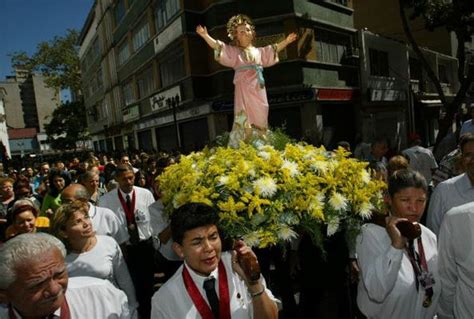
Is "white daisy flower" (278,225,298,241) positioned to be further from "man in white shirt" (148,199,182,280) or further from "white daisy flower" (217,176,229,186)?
"man in white shirt" (148,199,182,280)

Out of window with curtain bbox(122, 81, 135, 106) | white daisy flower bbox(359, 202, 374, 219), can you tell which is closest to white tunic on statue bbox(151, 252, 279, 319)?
white daisy flower bbox(359, 202, 374, 219)

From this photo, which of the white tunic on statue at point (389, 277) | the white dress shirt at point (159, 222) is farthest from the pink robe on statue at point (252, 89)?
the white tunic on statue at point (389, 277)

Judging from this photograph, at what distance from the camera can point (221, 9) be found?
16.9 metres

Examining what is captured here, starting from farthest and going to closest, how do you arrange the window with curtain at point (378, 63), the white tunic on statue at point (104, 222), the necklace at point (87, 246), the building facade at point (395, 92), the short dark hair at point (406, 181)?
the window with curtain at point (378, 63), the building facade at point (395, 92), the white tunic on statue at point (104, 222), the necklace at point (87, 246), the short dark hair at point (406, 181)

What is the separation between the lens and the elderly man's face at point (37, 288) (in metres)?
1.98

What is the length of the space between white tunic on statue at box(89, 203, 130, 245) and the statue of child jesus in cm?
168

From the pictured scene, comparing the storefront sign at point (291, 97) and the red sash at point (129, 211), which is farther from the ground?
the storefront sign at point (291, 97)

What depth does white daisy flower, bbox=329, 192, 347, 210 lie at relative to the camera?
2993 mm

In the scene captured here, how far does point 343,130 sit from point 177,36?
943 centimetres

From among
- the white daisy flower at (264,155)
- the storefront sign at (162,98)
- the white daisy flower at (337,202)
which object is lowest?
the white daisy flower at (337,202)

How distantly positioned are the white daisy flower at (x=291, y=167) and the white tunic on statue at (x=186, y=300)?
102cm

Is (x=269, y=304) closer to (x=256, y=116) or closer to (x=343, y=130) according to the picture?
(x=256, y=116)

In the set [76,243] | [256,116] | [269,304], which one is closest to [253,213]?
[269,304]

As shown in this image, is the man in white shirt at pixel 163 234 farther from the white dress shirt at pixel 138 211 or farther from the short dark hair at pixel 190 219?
the short dark hair at pixel 190 219
